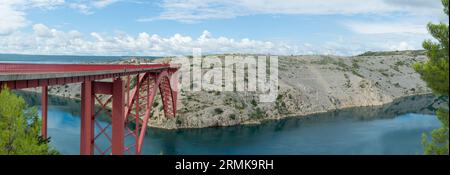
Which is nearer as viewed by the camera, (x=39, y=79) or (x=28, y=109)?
(x=28, y=109)

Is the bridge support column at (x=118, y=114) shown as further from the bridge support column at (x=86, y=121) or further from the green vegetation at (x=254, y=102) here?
the green vegetation at (x=254, y=102)

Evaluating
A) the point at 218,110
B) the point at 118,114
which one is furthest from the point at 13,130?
the point at 218,110

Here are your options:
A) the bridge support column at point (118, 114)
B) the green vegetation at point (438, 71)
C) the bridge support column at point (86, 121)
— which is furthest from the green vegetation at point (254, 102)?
the green vegetation at point (438, 71)

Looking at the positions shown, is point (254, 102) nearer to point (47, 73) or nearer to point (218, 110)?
point (218, 110)

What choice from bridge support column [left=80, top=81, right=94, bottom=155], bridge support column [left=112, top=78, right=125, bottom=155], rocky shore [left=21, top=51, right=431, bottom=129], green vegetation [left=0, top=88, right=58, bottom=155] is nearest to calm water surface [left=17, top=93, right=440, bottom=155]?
rocky shore [left=21, top=51, right=431, bottom=129]

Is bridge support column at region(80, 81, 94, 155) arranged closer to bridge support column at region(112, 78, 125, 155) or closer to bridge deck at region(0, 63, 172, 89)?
bridge deck at region(0, 63, 172, 89)
